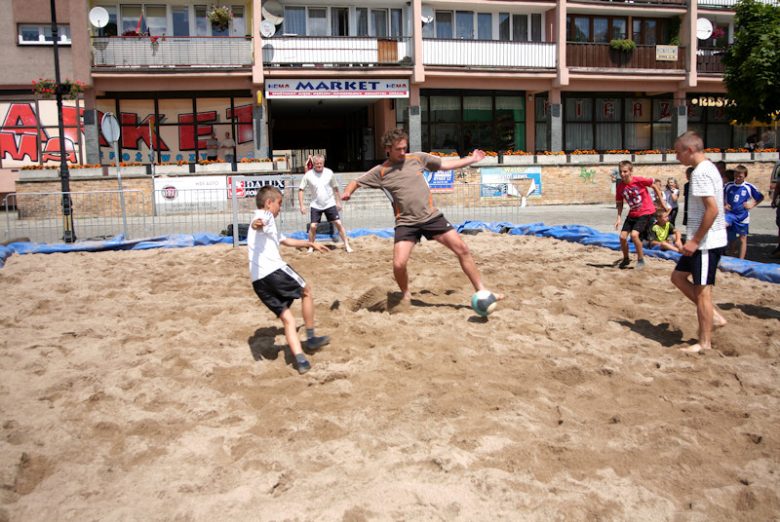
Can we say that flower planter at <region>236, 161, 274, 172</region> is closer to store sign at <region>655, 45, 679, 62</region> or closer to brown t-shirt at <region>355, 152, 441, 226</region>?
brown t-shirt at <region>355, 152, 441, 226</region>

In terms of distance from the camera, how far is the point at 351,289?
7.57 metres

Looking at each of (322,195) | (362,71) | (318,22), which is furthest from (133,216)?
(318,22)

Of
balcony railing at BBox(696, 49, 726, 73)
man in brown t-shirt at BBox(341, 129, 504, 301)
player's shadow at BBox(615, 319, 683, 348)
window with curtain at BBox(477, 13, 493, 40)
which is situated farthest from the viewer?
balcony railing at BBox(696, 49, 726, 73)

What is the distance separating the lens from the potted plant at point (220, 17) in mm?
24344

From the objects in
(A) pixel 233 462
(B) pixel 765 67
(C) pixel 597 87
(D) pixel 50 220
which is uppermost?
(C) pixel 597 87

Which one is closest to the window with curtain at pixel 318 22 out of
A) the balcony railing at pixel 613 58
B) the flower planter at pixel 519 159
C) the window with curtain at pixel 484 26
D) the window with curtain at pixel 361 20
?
the window with curtain at pixel 361 20

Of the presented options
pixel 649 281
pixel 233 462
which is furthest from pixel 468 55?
pixel 233 462

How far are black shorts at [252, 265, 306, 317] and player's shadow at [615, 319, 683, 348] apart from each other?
10.4 feet

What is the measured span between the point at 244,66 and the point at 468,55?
931 cm

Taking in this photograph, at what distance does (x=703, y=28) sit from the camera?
1134 inches

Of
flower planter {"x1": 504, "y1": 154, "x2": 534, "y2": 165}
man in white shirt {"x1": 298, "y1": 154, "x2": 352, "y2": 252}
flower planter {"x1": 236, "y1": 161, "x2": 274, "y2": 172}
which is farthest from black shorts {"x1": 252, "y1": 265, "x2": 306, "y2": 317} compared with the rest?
flower planter {"x1": 504, "y1": 154, "x2": 534, "y2": 165}

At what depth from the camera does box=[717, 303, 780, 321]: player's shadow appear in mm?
6158

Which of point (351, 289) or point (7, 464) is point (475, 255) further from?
point (7, 464)

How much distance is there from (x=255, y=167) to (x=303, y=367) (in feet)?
62.7
